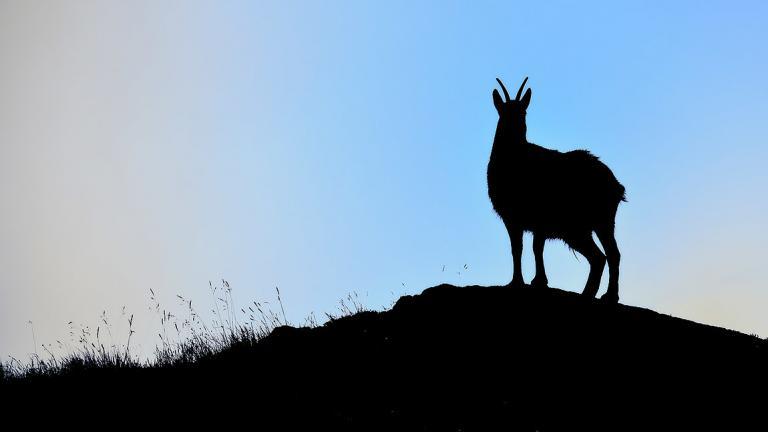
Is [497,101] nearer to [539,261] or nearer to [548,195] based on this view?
[548,195]

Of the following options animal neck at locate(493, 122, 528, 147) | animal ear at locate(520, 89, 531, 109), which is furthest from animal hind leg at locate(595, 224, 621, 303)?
animal ear at locate(520, 89, 531, 109)

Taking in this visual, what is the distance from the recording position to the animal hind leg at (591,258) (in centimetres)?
1037

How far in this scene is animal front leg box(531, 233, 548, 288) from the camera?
31.7 feet

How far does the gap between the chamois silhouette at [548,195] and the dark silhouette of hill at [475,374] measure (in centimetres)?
109

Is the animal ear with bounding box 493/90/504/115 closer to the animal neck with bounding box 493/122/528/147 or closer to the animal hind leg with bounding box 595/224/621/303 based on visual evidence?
the animal neck with bounding box 493/122/528/147

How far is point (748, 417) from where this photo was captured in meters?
6.73

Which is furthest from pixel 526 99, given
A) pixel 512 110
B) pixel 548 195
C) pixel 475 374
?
pixel 475 374

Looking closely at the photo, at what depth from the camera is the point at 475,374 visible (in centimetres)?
721

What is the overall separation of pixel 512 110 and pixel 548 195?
→ 136 cm

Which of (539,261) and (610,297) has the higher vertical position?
(539,261)

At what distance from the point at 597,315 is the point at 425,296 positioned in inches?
82.4

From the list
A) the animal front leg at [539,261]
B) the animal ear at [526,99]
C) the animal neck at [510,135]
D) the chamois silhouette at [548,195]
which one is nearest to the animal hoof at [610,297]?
the chamois silhouette at [548,195]

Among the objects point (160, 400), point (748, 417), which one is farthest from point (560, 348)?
point (160, 400)

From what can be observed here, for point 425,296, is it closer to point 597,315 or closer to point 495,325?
point 495,325
